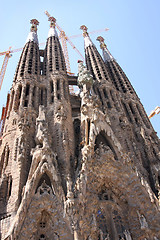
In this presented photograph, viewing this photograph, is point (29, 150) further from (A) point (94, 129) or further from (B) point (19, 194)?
(A) point (94, 129)

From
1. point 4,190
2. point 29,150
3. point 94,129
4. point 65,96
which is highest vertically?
point 65,96

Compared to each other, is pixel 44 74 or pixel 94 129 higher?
pixel 44 74

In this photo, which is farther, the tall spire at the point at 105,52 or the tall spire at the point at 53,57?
the tall spire at the point at 105,52

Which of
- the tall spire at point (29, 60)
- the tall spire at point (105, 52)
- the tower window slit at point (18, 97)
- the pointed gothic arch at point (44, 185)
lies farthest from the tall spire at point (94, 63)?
the pointed gothic arch at point (44, 185)

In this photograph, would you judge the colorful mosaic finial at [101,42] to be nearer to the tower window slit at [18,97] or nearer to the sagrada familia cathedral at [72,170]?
the sagrada familia cathedral at [72,170]

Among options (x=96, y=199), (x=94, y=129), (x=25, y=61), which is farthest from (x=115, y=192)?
(x=25, y=61)

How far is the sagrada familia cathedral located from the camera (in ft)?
42.9

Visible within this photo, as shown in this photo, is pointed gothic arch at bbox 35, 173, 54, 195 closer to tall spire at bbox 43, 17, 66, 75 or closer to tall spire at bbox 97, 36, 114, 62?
tall spire at bbox 43, 17, 66, 75

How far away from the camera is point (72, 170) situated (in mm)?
16766

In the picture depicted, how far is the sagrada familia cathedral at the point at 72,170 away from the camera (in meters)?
13.1

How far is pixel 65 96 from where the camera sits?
22953 mm

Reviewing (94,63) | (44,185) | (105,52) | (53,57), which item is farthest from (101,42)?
(44,185)

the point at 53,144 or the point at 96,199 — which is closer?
the point at 96,199

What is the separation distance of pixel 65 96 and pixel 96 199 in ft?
35.4
